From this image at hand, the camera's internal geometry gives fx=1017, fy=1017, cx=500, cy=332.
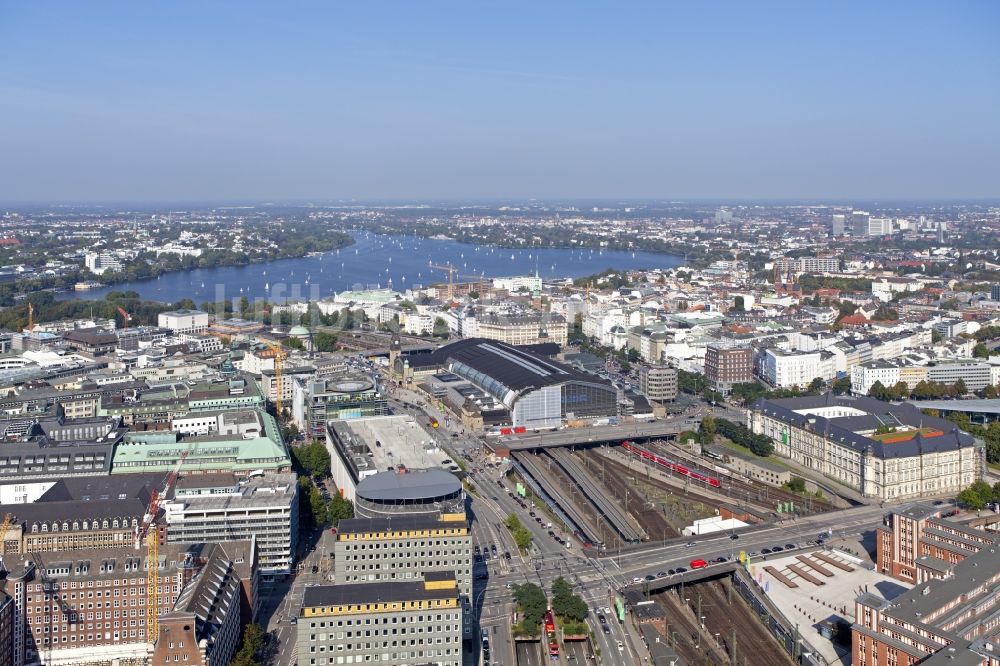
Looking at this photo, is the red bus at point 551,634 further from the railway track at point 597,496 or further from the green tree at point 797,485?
the green tree at point 797,485

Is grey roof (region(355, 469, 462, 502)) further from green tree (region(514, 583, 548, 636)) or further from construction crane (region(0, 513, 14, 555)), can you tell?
construction crane (region(0, 513, 14, 555))

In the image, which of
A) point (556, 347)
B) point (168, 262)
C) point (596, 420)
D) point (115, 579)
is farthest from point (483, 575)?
point (168, 262)

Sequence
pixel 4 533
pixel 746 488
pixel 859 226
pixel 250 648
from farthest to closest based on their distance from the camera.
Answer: pixel 859 226, pixel 746 488, pixel 4 533, pixel 250 648

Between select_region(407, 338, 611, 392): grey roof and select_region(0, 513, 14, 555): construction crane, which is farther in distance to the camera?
select_region(407, 338, 611, 392): grey roof

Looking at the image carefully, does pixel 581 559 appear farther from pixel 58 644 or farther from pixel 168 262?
Answer: pixel 168 262

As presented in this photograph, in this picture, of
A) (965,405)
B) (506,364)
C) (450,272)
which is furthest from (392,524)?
(450,272)

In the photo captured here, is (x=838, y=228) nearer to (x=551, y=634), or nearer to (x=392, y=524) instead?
(x=551, y=634)

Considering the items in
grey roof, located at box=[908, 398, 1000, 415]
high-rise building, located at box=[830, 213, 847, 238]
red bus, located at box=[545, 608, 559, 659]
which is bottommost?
red bus, located at box=[545, 608, 559, 659]

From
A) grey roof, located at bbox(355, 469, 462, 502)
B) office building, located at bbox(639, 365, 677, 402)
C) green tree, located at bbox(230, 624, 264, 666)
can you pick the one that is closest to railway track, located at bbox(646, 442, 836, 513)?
office building, located at bbox(639, 365, 677, 402)
